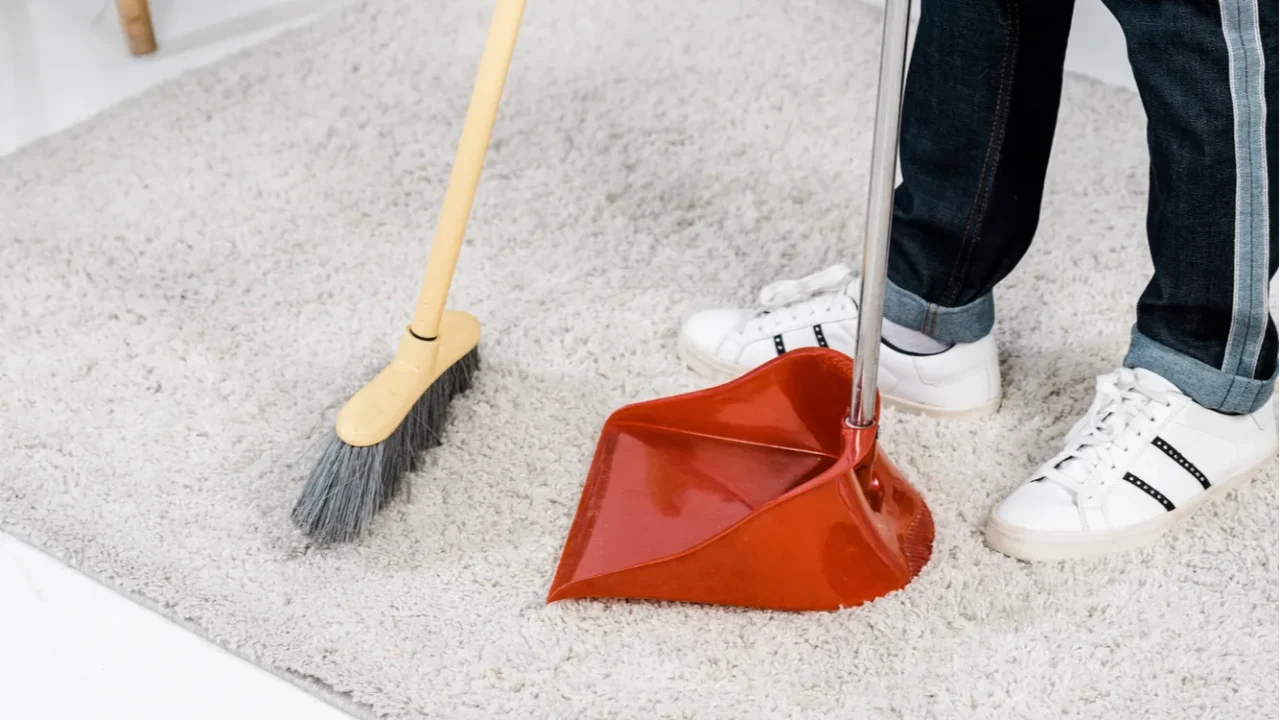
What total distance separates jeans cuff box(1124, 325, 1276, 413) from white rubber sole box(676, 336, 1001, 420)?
16 centimetres

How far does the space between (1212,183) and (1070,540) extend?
29cm

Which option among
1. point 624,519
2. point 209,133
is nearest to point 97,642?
point 624,519

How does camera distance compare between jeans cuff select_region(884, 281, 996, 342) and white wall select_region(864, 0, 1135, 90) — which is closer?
jeans cuff select_region(884, 281, 996, 342)

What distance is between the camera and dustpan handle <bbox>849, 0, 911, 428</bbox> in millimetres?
690

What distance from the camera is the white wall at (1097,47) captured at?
1702mm

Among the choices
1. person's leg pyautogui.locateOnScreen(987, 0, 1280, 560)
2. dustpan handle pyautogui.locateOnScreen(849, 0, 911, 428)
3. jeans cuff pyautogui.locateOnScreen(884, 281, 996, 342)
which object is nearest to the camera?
dustpan handle pyautogui.locateOnScreen(849, 0, 911, 428)

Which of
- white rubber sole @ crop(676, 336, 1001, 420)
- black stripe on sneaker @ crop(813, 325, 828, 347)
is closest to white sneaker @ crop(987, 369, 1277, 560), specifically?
white rubber sole @ crop(676, 336, 1001, 420)

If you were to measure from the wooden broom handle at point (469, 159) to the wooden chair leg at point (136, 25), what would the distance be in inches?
35.0

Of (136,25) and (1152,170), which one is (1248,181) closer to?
(1152,170)

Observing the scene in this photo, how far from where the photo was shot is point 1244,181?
32.3 inches

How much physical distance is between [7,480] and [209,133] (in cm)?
57

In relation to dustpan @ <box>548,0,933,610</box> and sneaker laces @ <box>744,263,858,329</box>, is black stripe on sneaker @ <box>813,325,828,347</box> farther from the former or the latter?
dustpan @ <box>548,0,933,610</box>

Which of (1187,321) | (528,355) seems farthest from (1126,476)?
(528,355)

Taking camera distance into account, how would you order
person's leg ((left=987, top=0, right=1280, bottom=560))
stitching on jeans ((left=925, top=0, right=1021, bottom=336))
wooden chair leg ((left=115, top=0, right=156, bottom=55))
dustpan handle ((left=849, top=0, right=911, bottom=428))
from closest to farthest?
dustpan handle ((left=849, top=0, right=911, bottom=428))
person's leg ((left=987, top=0, right=1280, bottom=560))
stitching on jeans ((left=925, top=0, right=1021, bottom=336))
wooden chair leg ((left=115, top=0, right=156, bottom=55))
